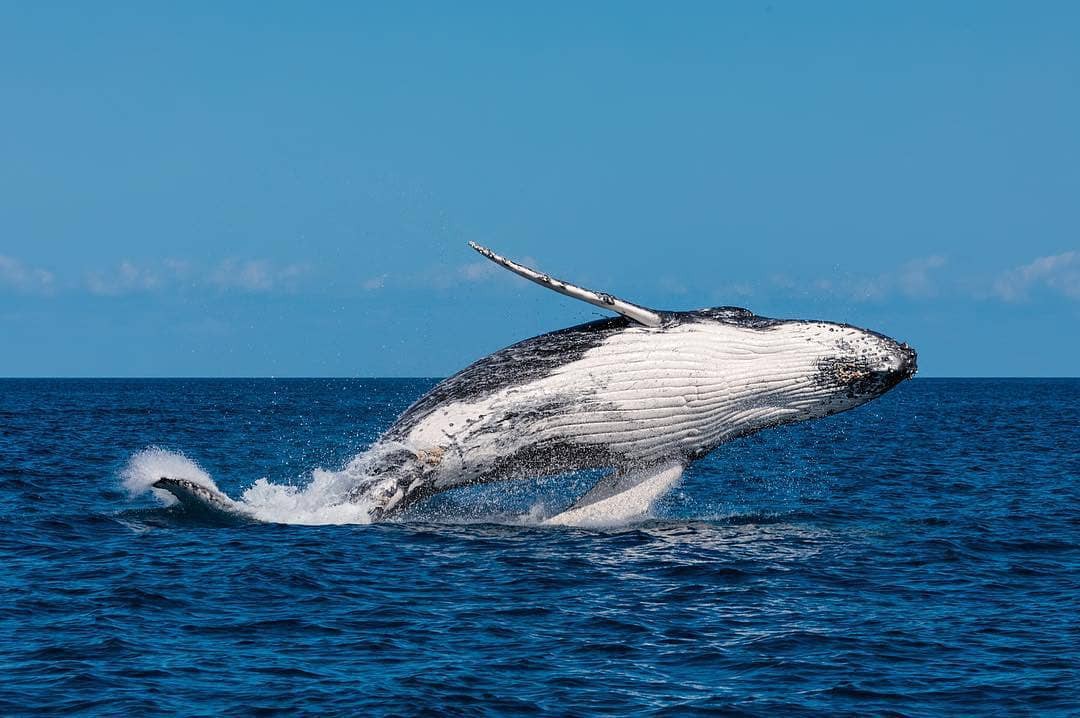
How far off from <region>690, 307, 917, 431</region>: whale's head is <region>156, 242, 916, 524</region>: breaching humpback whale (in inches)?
0.5

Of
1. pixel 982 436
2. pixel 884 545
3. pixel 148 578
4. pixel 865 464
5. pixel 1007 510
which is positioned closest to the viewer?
pixel 148 578

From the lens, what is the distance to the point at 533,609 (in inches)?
528

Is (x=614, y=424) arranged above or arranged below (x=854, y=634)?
above

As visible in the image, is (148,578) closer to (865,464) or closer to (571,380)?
(571,380)

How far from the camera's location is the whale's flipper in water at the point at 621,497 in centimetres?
1755

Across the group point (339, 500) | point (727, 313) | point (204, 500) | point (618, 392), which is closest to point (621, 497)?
point (618, 392)

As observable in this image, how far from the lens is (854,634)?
12.8 m

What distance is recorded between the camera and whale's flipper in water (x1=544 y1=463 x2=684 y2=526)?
57.6 ft

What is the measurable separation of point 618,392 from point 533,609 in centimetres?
378

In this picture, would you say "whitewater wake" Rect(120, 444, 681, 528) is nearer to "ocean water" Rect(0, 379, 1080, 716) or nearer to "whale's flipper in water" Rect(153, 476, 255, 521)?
"whale's flipper in water" Rect(153, 476, 255, 521)

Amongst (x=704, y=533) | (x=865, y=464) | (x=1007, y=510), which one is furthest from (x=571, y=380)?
(x=865, y=464)

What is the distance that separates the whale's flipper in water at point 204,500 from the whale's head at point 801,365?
267 inches

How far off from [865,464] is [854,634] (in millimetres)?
26001

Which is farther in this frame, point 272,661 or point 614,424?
point 614,424
